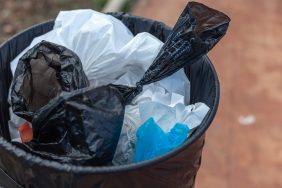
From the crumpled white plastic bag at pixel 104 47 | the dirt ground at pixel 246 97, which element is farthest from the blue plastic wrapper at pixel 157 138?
the dirt ground at pixel 246 97

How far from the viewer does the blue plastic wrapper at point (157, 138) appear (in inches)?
39.0

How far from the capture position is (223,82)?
2.24 m

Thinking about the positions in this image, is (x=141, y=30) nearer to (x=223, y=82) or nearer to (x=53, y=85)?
(x=53, y=85)

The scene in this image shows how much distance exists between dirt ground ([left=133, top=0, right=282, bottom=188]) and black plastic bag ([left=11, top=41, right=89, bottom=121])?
935 millimetres

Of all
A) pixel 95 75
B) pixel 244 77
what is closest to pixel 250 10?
pixel 244 77

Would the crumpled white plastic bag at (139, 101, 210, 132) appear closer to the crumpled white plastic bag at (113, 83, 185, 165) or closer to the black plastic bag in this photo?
the crumpled white plastic bag at (113, 83, 185, 165)

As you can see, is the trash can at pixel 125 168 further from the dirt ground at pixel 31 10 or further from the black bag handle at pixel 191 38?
the dirt ground at pixel 31 10

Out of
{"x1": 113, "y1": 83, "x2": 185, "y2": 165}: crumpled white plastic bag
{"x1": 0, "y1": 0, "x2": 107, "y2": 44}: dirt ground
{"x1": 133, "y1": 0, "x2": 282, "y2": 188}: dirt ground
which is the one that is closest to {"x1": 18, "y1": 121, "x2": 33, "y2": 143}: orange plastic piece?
{"x1": 113, "y1": 83, "x2": 185, "y2": 165}: crumpled white plastic bag

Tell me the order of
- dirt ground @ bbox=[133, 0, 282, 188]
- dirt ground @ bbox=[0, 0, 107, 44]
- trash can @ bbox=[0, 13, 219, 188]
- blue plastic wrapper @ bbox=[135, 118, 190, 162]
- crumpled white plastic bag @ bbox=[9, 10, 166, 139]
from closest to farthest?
trash can @ bbox=[0, 13, 219, 188], blue plastic wrapper @ bbox=[135, 118, 190, 162], crumpled white plastic bag @ bbox=[9, 10, 166, 139], dirt ground @ bbox=[133, 0, 282, 188], dirt ground @ bbox=[0, 0, 107, 44]

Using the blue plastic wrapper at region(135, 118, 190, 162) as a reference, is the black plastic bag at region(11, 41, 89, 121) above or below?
above

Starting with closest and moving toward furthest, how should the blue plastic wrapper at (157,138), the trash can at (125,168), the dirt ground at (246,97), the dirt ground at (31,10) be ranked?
the trash can at (125,168) < the blue plastic wrapper at (157,138) < the dirt ground at (246,97) < the dirt ground at (31,10)

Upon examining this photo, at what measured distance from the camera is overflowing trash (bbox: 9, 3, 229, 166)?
927 millimetres

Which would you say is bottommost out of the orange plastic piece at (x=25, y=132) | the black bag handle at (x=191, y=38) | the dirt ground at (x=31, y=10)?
the dirt ground at (x=31, y=10)

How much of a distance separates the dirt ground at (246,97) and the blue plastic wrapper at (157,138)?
0.86m
